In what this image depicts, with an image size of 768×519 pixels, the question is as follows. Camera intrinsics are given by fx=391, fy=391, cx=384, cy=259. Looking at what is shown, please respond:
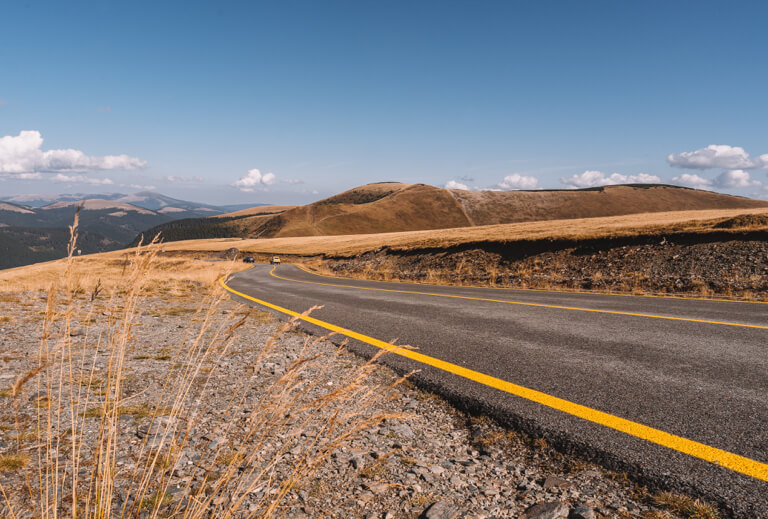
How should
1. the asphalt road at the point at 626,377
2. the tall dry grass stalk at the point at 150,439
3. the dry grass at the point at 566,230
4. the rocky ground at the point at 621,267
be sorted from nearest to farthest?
the tall dry grass stalk at the point at 150,439, the asphalt road at the point at 626,377, the rocky ground at the point at 621,267, the dry grass at the point at 566,230

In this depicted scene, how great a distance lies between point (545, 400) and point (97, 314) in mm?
8297

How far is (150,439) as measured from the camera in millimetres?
2805

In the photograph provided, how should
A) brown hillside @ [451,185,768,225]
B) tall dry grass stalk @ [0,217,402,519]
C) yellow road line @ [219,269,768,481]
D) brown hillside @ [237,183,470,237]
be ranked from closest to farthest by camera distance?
tall dry grass stalk @ [0,217,402,519] → yellow road line @ [219,269,768,481] → brown hillside @ [237,183,470,237] → brown hillside @ [451,185,768,225]

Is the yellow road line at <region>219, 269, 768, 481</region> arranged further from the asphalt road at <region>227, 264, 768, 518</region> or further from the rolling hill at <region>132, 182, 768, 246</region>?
the rolling hill at <region>132, 182, 768, 246</region>

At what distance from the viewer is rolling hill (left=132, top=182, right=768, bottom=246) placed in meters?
129

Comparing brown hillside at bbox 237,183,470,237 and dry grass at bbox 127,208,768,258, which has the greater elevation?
brown hillside at bbox 237,183,470,237

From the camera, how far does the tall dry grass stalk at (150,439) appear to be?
1.59 metres

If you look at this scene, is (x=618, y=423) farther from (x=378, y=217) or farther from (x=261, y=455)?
(x=378, y=217)

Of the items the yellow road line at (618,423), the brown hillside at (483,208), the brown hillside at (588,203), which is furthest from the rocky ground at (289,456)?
the brown hillside at (588,203)

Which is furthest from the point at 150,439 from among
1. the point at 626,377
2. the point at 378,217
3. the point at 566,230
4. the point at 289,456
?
the point at 378,217

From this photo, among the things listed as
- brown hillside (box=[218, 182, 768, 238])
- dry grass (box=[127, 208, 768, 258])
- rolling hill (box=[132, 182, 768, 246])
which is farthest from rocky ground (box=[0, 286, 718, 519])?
brown hillside (box=[218, 182, 768, 238])

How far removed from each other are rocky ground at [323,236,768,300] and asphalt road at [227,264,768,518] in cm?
390

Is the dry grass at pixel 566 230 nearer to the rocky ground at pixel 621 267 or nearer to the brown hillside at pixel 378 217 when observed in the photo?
the rocky ground at pixel 621 267

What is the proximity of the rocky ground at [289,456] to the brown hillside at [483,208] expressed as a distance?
118467 millimetres
